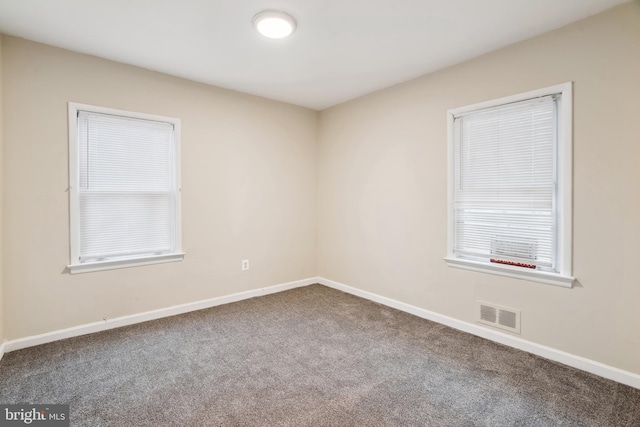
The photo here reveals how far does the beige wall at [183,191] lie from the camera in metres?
2.61

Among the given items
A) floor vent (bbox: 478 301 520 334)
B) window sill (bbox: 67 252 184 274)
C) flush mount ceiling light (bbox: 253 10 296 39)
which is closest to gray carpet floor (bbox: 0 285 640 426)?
floor vent (bbox: 478 301 520 334)

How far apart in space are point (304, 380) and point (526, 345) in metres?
1.85

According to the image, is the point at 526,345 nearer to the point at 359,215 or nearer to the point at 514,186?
the point at 514,186

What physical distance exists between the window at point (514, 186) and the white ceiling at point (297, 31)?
550mm

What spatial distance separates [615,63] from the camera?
217 cm

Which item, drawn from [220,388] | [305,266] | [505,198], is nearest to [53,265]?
[220,388]

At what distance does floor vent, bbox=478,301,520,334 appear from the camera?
8.73ft

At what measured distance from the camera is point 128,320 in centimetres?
312

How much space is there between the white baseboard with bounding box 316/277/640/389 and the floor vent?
69 millimetres

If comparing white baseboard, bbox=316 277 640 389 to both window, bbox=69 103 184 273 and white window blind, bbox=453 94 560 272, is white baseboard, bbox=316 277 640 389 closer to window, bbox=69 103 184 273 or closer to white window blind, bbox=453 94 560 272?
white window blind, bbox=453 94 560 272

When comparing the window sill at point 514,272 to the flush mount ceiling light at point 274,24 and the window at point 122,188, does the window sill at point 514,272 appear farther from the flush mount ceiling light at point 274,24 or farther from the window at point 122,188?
the window at point 122,188

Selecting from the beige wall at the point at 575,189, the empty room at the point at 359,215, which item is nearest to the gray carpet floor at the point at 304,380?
the empty room at the point at 359,215

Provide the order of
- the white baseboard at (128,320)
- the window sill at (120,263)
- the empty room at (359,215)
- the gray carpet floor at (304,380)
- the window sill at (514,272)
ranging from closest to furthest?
the gray carpet floor at (304,380), the empty room at (359,215), the window sill at (514,272), the white baseboard at (128,320), the window sill at (120,263)

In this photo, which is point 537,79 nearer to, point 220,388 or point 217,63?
→ point 217,63
